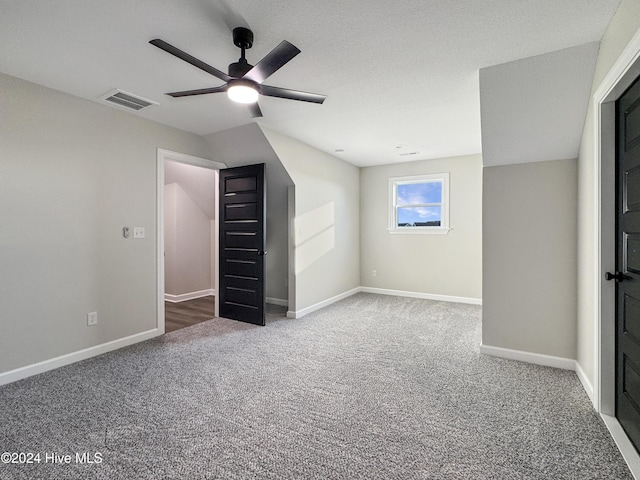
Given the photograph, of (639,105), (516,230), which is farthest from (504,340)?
(639,105)

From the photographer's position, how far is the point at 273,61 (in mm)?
1725

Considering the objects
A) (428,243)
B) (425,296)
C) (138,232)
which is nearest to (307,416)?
(138,232)

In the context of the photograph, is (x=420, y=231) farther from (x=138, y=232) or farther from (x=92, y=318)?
(x=92, y=318)

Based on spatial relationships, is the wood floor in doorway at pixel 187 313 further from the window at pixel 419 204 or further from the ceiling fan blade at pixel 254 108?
the window at pixel 419 204

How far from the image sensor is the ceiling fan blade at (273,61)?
162 centimetres

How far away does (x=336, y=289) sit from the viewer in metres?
5.23

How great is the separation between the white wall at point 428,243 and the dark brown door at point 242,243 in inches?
104

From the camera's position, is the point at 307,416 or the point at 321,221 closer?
the point at 307,416

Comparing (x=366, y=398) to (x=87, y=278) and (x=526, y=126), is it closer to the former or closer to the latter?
(x=526, y=126)

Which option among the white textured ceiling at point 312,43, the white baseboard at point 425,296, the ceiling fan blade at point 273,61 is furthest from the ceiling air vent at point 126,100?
the white baseboard at point 425,296

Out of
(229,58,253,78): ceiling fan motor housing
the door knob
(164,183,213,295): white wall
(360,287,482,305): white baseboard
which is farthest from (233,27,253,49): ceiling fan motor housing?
(360,287,482,305): white baseboard

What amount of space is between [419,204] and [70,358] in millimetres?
5212

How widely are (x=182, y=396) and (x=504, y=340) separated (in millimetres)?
2903

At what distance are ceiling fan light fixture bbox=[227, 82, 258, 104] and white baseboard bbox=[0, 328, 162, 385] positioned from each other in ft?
9.12
